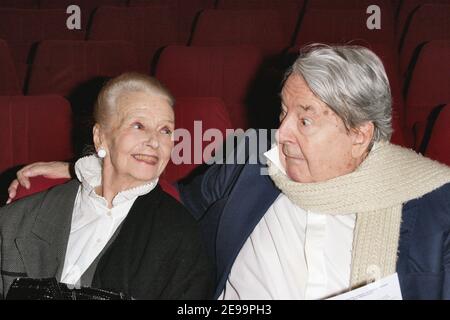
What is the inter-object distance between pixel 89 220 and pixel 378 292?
0.55 m

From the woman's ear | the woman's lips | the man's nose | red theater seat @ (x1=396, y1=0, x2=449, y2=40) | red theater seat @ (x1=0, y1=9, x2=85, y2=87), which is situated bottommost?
the woman's lips

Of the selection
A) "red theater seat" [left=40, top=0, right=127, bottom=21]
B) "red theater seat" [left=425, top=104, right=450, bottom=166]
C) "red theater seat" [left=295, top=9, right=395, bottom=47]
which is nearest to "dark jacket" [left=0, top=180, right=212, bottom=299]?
"red theater seat" [left=425, top=104, right=450, bottom=166]

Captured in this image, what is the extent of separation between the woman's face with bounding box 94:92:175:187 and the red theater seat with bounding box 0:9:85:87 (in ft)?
5.55

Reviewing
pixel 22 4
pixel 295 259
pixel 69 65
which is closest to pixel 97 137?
pixel 295 259

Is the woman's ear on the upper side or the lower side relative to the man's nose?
lower

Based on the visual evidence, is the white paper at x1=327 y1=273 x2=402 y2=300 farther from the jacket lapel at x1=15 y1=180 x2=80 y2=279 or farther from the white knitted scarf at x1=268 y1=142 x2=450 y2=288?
the jacket lapel at x1=15 y1=180 x2=80 y2=279

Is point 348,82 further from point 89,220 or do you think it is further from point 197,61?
point 197,61

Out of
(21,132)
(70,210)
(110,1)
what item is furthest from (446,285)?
(110,1)

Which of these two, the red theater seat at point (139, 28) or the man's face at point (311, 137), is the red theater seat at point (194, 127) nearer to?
the man's face at point (311, 137)

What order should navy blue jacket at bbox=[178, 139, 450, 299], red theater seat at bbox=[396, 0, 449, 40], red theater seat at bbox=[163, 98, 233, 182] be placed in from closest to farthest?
navy blue jacket at bbox=[178, 139, 450, 299] < red theater seat at bbox=[163, 98, 233, 182] < red theater seat at bbox=[396, 0, 449, 40]

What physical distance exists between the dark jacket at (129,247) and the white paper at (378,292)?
0.28 meters

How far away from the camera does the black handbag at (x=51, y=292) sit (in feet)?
2.96

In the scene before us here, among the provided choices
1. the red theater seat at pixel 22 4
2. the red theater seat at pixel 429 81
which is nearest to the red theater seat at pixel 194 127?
the red theater seat at pixel 429 81

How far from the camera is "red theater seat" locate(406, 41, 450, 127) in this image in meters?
1.92
